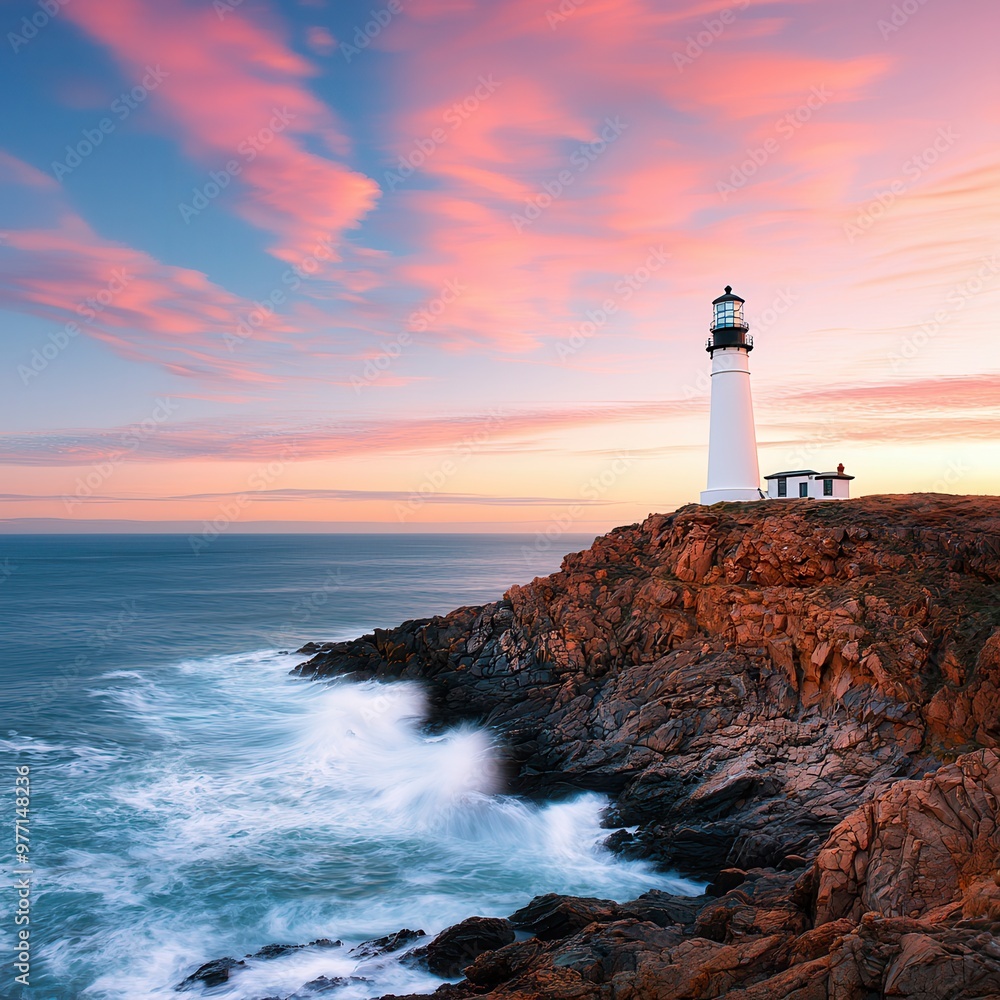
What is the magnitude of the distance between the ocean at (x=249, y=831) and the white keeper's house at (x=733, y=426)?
1828 centimetres

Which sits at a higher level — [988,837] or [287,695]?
[988,837]

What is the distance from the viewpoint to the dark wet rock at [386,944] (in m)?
13.8

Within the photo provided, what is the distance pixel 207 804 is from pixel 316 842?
451 cm

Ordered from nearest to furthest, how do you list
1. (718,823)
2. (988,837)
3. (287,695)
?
1. (988,837)
2. (718,823)
3. (287,695)

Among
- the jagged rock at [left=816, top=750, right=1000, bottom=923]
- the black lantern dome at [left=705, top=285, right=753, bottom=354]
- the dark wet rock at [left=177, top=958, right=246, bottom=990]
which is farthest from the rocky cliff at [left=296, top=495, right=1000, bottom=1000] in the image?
the black lantern dome at [left=705, top=285, right=753, bottom=354]

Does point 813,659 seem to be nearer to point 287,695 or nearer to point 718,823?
point 718,823

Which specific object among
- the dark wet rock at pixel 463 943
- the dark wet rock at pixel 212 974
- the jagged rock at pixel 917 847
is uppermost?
the jagged rock at pixel 917 847

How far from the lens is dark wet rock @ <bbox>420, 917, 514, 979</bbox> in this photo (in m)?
12.8

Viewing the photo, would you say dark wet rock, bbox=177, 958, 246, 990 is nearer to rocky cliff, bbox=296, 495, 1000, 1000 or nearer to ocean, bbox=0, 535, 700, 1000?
ocean, bbox=0, 535, 700, 1000

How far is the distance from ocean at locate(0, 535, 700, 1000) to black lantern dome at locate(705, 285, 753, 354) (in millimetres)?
22515

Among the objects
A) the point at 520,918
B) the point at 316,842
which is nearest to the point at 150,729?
the point at 316,842

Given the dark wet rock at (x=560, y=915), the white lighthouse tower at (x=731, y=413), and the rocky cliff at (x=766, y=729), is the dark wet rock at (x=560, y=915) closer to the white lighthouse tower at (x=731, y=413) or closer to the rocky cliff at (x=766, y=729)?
the rocky cliff at (x=766, y=729)

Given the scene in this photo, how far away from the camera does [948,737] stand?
17.6 meters

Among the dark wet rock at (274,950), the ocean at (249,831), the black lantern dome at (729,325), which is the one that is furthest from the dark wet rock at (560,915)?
the black lantern dome at (729,325)
